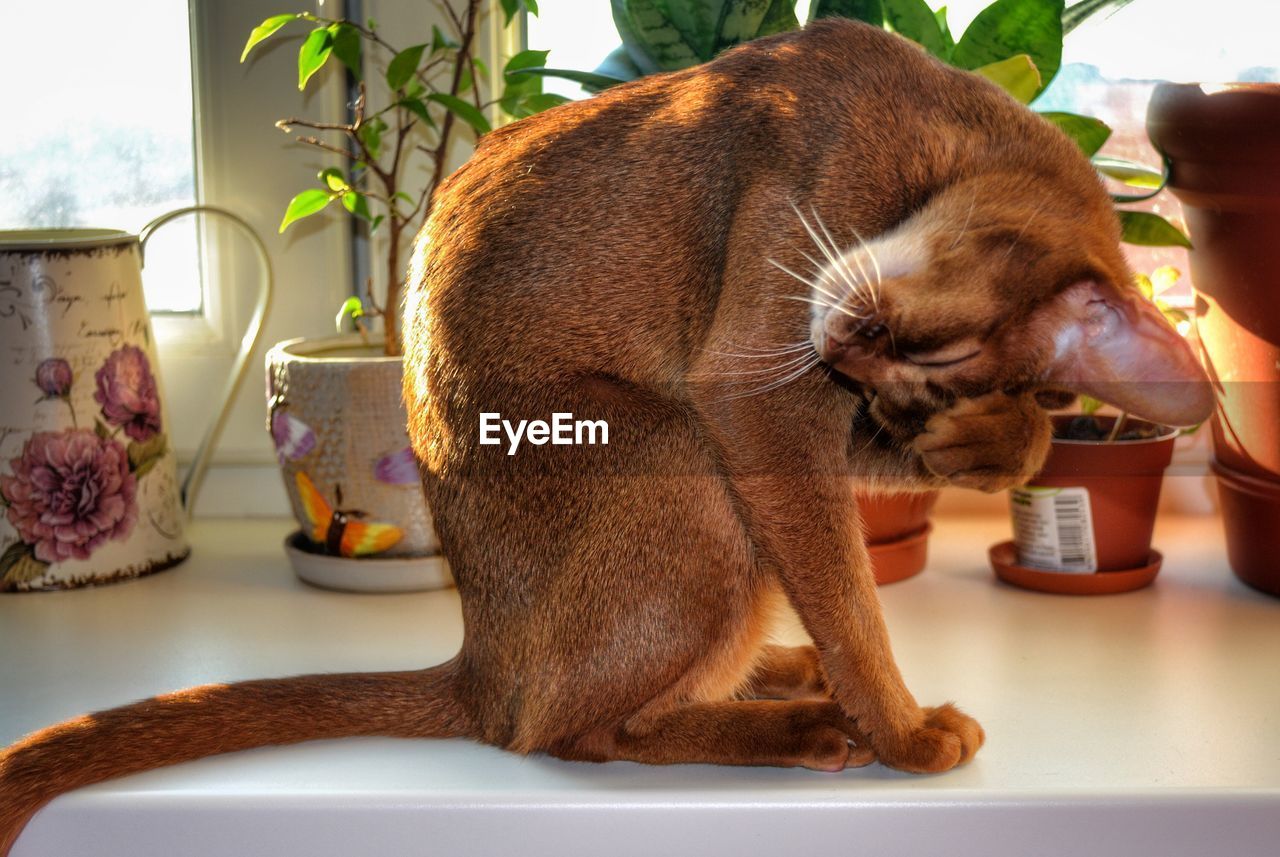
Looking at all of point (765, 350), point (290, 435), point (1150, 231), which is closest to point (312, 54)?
point (290, 435)

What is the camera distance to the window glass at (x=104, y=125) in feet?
5.06

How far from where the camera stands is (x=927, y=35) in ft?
4.12

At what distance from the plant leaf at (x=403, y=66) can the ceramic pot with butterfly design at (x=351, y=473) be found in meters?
0.27

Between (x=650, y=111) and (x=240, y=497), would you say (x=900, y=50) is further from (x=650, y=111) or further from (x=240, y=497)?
(x=240, y=497)

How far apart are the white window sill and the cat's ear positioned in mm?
262

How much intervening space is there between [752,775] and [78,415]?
2.54 feet

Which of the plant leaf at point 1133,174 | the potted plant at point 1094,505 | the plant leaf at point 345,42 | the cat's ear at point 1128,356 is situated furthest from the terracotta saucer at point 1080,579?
the plant leaf at point 345,42

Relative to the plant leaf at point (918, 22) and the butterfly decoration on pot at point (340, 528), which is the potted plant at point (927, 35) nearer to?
the plant leaf at point (918, 22)

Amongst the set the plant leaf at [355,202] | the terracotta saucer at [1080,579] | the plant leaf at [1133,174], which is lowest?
the terracotta saucer at [1080,579]

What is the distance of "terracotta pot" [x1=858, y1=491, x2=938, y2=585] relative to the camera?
1.34 metres

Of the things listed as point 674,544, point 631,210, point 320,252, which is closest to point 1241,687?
point 674,544

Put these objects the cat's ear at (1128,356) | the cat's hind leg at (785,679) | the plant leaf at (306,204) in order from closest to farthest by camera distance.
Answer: the cat's ear at (1128,356) < the cat's hind leg at (785,679) < the plant leaf at (306,204)

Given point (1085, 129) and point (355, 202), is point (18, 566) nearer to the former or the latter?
point (355, 202)

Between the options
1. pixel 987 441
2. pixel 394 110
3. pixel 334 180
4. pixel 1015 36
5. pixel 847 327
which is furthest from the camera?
pixel 394 110
